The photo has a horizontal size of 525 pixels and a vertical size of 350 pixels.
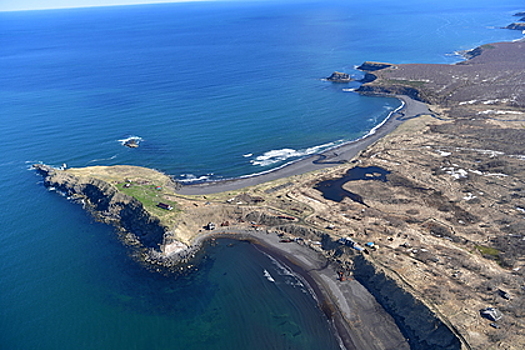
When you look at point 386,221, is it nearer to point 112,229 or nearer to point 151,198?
point 151,198

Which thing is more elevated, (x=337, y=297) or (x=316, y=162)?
(x=316, y=162)

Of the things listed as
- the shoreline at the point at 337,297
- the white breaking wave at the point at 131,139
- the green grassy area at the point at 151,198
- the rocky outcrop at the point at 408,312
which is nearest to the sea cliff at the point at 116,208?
the green grassy area at the point at 151,198

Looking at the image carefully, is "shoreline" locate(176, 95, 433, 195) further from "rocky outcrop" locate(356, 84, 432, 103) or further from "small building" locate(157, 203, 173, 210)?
"rocky outcrop" locate(356, 84, 432, 103)

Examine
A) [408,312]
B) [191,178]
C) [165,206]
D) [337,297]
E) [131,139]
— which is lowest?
[408,312]

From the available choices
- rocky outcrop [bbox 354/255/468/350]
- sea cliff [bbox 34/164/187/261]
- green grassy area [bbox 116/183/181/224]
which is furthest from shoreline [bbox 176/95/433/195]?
rocky outcrop [bbox 354/255/468/350]

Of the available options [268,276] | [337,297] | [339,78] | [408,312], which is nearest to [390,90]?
[339,78]

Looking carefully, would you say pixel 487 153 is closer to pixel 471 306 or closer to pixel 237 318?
pixel 471 306
